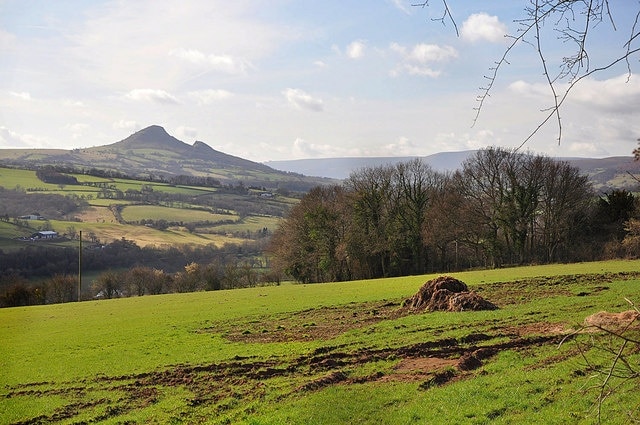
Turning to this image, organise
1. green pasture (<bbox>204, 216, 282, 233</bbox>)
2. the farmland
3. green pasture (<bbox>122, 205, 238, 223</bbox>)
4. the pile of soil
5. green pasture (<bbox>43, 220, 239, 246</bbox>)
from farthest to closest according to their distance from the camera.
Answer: green pasture (<bbox>204, 216, 282, 233</bbox>) → green pasture (<bbox>122, 205, 238, 223</bbox>) → the farmland → green pasture (<bbox>43, 220, 239, 246</bbox>) → the pile of soil

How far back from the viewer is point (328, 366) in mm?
18453

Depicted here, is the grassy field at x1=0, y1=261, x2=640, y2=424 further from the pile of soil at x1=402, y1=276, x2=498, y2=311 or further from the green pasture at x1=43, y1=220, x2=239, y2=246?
the green pasture at x1=43, y1=220, x2=239, y2=246

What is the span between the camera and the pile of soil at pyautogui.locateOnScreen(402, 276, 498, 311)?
28266 millimetres

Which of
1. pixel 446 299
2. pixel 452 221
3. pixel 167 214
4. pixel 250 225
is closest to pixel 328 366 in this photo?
pixel 446 299

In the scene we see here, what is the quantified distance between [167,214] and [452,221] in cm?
10287

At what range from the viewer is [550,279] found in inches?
1603

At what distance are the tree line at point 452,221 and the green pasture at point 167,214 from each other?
76.9 metres

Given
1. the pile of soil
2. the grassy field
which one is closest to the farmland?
the grassy field

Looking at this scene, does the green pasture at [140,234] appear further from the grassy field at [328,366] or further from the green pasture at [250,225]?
the grassy field at [328,366]

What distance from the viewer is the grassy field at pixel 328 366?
13.0 m

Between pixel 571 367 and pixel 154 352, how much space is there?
59.7 ft

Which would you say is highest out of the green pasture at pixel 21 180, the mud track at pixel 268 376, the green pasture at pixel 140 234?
the green pasture at pixel 21 180

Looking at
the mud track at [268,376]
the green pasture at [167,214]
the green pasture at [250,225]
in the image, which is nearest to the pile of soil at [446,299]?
the mud track at [268,376]

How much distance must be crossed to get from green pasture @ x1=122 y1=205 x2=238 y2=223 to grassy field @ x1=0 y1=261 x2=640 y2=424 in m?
112
